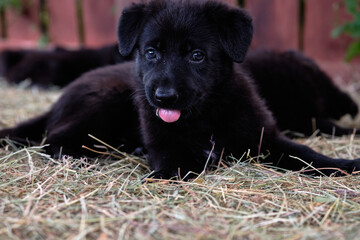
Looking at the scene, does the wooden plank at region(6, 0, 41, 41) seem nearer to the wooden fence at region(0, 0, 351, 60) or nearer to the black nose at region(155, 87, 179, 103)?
the wooden fence at region(0, 0, 351, 60)

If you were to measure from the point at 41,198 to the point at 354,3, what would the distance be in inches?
125

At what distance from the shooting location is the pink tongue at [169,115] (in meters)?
2.68

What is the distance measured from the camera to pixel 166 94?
2502 mm

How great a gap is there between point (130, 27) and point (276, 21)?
2.90 meters

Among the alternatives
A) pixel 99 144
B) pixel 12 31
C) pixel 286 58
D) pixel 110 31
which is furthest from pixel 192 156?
pixel 12 31

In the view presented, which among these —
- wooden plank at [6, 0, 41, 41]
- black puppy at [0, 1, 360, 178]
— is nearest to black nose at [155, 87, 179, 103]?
black puppy at [0, 1, 360, 178]

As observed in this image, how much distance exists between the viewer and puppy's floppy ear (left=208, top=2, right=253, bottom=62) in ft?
9.02

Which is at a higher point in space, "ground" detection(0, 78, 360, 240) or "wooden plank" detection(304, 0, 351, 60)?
"wooden plank" detection(304, 0, 351, 60)

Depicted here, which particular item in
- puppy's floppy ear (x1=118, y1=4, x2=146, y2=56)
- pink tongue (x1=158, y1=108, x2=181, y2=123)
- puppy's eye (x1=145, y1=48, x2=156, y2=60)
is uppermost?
puppy's floppy ear (x1=118, y1=4, x2=146, y2=56)

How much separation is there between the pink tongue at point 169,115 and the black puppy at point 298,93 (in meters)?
1.17

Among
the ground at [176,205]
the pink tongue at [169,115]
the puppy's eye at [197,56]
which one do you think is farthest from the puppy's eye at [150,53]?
the ground at [176,205]

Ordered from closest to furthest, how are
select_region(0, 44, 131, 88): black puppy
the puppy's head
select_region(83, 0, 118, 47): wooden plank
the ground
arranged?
1. the ground
2. the puppy's head
3. select_region(0, 44, 131, 88): black puppy
4. select_region(83, 0, 118, 47): wooden plank

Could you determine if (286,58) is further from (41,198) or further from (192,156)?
(41,198)

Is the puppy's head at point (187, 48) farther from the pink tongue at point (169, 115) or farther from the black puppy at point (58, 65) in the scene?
the black puppy at point (58, 65)
